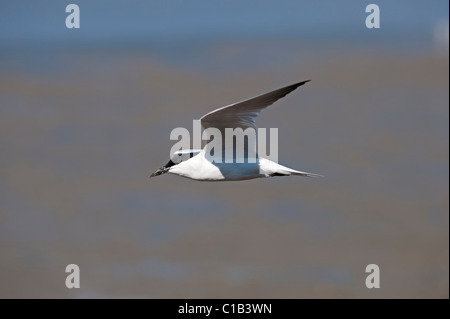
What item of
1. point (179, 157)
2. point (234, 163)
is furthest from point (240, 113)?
point (179, 157)

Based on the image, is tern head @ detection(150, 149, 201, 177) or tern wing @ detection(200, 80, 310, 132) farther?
tern head @ detection(150, 149, 201, 177)

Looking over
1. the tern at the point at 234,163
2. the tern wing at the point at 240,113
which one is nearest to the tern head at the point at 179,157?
the tern at the point at 234,163

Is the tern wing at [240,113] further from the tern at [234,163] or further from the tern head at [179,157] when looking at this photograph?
the tern head at [179,157]

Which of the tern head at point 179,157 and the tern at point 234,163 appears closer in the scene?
the tern at point 234,163

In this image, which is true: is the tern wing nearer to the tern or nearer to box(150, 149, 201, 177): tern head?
the tern

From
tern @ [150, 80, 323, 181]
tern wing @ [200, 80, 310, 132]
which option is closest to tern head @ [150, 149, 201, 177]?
tern @ [150, 80, 323, 181]

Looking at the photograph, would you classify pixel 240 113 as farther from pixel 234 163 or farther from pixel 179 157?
pixel 179 157

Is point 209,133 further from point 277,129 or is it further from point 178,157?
point 277,129

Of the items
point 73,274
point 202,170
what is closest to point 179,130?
point 73,274
